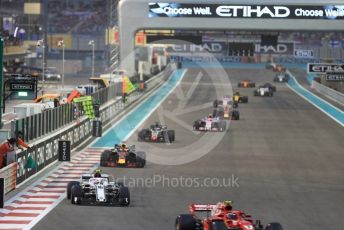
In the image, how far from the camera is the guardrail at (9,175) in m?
25.8

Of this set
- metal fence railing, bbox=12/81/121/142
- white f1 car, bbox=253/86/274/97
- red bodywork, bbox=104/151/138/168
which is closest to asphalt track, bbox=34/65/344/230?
red bodywork, bbox=104/151/138/168

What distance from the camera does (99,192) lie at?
80.5 ft

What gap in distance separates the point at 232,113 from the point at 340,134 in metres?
9.63

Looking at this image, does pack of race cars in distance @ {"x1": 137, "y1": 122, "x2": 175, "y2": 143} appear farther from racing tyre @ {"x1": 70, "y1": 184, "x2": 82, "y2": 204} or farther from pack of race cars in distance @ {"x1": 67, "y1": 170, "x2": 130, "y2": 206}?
racing tyre @ {"x1": 70, "y1": 184, "x2": 82, "y2": 204}

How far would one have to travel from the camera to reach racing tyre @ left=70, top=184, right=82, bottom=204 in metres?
24.4

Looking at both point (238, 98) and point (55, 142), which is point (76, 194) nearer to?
point (55, 142)

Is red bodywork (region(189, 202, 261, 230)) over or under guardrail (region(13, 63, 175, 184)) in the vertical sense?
under

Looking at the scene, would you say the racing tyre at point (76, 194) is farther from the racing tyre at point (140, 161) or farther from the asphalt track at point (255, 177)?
the racing tyre at point (140, 161)

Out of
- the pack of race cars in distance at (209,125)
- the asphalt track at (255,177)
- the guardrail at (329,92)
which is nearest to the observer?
the asphalt track at (255,177)

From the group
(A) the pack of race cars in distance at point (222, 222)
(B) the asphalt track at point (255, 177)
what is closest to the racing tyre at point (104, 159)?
(B) the asphalt track at point (255, 177)

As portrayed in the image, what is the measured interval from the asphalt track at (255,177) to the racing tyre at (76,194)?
22 cm

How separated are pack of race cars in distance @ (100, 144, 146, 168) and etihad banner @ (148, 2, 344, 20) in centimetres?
1812

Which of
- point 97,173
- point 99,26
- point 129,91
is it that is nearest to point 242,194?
point 97,173

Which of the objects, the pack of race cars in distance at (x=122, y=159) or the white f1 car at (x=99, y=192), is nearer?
Answer: the white f1 car at (x=99, y=192)
